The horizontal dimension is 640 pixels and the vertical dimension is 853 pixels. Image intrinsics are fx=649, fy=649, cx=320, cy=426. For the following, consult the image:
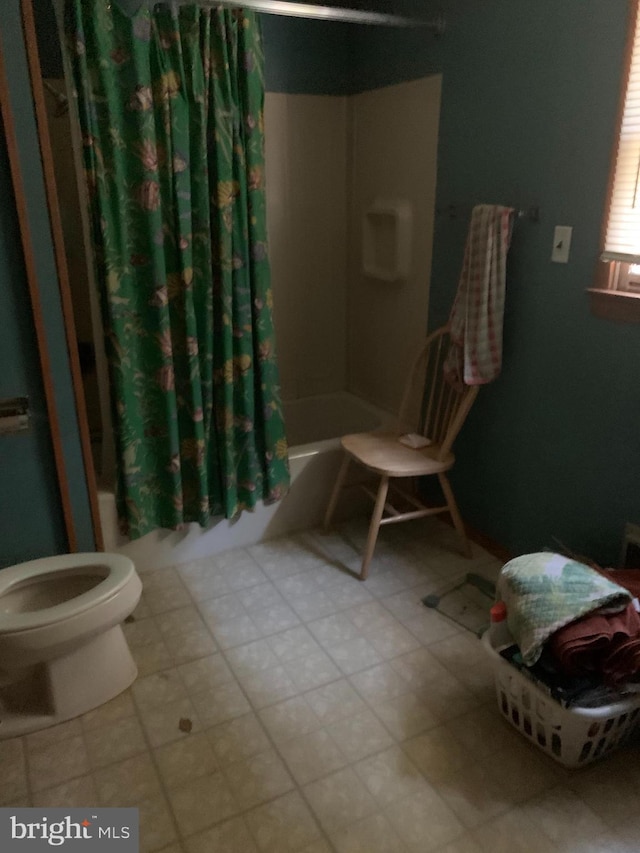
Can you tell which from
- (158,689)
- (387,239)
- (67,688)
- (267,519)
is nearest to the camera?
(67,688)

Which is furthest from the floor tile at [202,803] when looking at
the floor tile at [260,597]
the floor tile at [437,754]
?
the floor tile at [260,597]

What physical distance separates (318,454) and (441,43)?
157 cm

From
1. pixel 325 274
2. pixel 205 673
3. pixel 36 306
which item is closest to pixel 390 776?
pixel 205 673

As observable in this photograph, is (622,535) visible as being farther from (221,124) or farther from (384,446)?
(221,124)

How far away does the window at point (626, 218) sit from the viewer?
1.72m

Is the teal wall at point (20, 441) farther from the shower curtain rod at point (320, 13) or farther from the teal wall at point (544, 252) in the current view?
the teal wall at point (544, 252)

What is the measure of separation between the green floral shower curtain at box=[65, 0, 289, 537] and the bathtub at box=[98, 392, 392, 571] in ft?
0.30

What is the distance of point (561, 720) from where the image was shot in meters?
1.54

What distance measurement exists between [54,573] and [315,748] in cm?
90

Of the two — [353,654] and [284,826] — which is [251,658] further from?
[284,826]

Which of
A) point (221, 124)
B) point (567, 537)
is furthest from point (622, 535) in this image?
point (221, 124)

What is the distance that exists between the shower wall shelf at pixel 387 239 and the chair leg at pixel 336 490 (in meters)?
0.82

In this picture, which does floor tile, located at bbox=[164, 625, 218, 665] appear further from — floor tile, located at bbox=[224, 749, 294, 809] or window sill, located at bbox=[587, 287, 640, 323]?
window sill, located at bbox=[587, 287, 640, 323]

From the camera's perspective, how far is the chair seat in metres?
2.31
